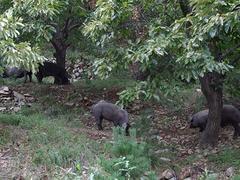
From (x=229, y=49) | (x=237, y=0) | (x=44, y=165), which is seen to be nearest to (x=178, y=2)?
(x=229, y=49)

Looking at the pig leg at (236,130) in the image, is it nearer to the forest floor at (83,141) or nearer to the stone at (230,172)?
the forest floor at (83,141)

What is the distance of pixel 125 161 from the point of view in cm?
555

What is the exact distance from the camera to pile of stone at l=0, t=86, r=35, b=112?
34.0 feet

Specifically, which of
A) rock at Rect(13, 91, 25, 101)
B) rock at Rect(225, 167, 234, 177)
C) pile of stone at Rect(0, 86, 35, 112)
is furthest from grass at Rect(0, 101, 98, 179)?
rock at Rect(225, 167, 234, 177)

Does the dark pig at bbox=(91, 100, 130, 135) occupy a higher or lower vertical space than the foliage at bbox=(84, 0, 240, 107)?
lower

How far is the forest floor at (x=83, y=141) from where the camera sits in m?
6.73

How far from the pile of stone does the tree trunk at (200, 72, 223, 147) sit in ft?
13.3

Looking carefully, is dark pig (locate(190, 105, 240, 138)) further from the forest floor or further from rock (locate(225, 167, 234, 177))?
rock (locate(225, 167, 234, 177))

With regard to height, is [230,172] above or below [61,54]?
below

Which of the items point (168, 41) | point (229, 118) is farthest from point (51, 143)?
point (229, 118)

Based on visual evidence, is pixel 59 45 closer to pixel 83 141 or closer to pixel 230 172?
pixel 83 141

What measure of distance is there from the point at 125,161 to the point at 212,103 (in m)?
3.03

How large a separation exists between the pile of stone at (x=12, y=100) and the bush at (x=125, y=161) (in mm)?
3940

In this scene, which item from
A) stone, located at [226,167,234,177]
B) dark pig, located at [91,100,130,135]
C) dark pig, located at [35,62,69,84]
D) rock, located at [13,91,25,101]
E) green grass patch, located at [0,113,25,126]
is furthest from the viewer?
dark pig, located at [35,62,69,84]
